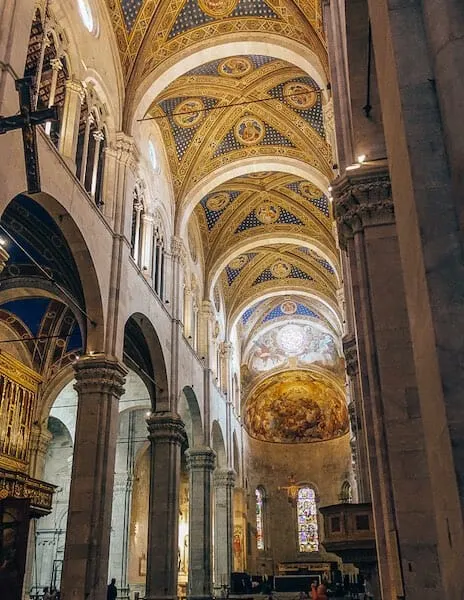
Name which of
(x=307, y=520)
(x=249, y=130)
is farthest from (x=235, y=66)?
(x=307, y=520)

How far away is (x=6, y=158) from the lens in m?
9.08

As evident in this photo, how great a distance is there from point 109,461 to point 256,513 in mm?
23070

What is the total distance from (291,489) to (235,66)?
23726mm

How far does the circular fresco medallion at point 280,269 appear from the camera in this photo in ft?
94.3

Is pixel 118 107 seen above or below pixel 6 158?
above

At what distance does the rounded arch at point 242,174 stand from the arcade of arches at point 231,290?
0.08 metres

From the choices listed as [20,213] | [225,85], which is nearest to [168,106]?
[225,85]

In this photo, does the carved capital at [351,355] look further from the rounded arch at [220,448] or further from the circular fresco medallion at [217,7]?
the rounded arch at [220,448]

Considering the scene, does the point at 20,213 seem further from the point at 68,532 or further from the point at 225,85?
the point at 225,85

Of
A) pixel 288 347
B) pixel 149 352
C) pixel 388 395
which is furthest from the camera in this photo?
pixel 288 347

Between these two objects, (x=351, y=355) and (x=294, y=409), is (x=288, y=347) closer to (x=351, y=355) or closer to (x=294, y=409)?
(x=294, y=409)

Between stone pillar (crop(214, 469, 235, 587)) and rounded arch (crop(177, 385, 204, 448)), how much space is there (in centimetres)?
464

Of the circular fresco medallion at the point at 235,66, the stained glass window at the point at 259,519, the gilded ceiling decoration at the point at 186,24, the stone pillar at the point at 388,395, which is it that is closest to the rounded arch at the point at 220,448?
the stained glass window at the point at 259,519

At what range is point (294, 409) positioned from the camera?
35781 millimetres
